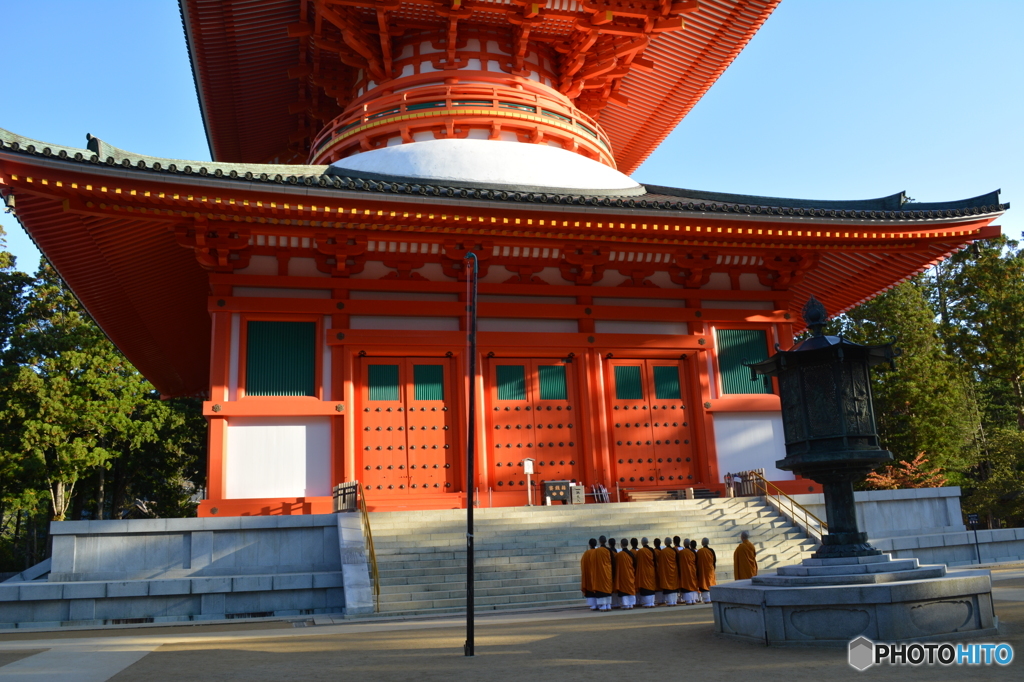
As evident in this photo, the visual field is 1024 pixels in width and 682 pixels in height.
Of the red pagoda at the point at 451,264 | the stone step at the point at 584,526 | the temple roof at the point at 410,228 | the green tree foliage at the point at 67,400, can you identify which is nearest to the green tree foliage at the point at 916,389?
the red pagoda at the point at 451,264

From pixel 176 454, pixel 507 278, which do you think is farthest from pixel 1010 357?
pixel 176 454

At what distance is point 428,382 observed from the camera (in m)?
15.9

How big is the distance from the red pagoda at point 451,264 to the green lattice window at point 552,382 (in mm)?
47

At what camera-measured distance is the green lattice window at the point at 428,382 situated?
15867mm

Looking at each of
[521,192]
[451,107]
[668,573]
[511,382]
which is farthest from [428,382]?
[451,107]

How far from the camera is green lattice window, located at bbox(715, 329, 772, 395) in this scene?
17250 millimetres

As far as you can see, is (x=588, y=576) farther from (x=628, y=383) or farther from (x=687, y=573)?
(x=628, y=383)

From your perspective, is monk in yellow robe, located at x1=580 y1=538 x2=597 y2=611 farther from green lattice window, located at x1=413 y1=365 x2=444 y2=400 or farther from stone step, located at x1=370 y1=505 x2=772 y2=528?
green lattice window, located at x1=413 y1=365 x2=444 y2=400

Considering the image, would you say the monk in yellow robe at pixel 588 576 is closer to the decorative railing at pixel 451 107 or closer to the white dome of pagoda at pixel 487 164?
the white dome of pagoda at pixel 487 164

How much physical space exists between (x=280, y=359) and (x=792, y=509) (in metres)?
10.2

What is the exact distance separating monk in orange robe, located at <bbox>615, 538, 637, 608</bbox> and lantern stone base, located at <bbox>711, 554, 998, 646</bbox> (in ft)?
12.2

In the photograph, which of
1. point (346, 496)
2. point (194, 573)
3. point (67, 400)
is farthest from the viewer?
point (67, 400)

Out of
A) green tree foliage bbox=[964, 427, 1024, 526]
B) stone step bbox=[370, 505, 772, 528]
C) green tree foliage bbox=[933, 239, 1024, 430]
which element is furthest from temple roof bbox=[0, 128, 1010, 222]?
green tree foliage bbox=[933, 239, 1024, 430]

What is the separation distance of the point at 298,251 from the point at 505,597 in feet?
25.9
